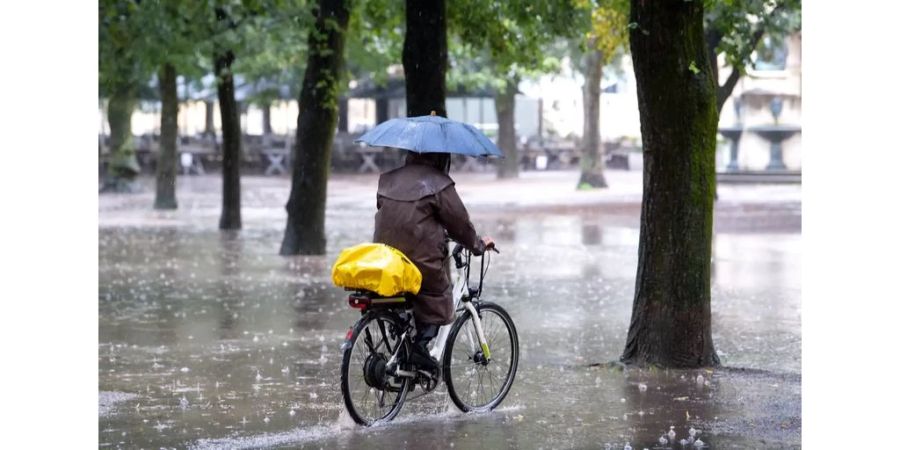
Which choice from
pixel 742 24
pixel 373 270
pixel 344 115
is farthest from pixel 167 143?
pixel 344 115

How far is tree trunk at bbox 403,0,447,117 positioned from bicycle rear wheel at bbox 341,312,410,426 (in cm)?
675

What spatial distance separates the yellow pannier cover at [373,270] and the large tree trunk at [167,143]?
26398 millimetres

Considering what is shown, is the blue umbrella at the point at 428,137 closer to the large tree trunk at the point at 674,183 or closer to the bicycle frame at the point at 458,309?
the bicycle frame at the point at 458,309

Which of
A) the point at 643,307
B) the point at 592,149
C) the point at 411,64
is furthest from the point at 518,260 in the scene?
the point at 592,149

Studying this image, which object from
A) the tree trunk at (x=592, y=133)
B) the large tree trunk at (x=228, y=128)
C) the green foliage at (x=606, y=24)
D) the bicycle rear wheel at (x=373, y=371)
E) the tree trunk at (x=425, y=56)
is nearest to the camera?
the bicycle rear wheel at (x=373, y=371)

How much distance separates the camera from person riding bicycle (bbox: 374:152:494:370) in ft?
29.9

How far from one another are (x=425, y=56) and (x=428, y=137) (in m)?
6.68

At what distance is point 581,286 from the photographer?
61.9 feet

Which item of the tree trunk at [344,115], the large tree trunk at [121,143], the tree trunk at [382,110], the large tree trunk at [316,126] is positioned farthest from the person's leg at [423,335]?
the tree trunk at [382,110]

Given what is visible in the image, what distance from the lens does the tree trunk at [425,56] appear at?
15844 mm

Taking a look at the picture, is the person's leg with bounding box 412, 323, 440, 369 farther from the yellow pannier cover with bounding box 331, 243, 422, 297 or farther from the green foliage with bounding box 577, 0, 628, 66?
the green foliage with bounding box 577, 0, 628, 66

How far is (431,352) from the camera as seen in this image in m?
9.33
